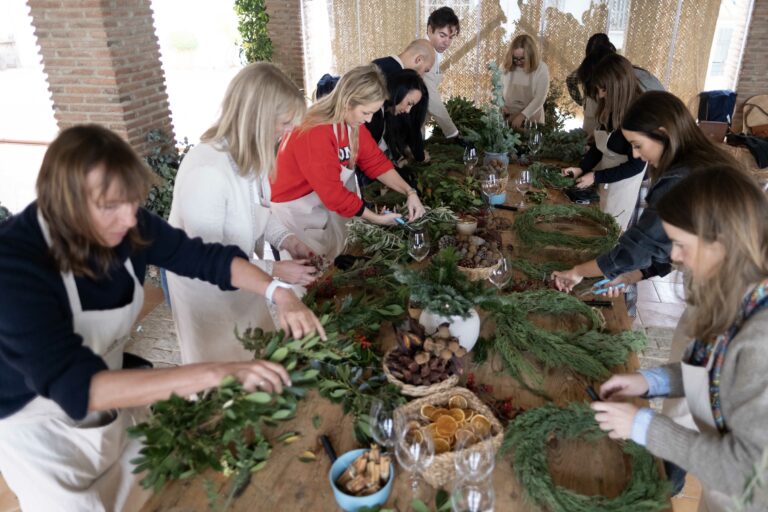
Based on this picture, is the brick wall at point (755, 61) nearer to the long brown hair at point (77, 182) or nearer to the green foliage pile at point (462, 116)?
the green foliage pile at point (462, 116)

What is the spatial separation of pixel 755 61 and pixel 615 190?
5315mm

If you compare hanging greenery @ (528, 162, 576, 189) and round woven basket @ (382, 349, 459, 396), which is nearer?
round woven basket @ (382, 349, 459, 396)

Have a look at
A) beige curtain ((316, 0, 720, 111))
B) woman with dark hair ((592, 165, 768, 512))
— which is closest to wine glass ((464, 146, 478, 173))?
woman with dark hair ((592, 165, 768, 512))

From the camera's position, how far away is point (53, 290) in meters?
1.49

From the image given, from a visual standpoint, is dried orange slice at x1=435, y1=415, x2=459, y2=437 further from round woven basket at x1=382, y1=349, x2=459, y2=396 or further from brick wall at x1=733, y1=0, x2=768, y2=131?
brick wall at x1=733, y1=0, x2=768, y2=131

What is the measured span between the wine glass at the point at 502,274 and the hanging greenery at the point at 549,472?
701mm

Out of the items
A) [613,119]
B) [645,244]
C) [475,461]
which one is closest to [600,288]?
[645,244]

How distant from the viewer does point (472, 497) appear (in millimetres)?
1289

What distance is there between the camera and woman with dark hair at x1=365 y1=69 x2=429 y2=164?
3.73 metres

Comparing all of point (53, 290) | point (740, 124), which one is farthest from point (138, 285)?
point (740, 124)

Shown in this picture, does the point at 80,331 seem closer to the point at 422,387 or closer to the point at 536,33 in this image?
the point at 422,387

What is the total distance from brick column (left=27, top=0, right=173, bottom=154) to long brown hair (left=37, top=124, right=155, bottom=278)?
155 inches

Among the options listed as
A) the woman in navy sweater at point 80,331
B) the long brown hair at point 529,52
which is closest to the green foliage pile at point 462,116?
the long brown hair at point 529,52

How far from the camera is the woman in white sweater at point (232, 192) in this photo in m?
2.25
